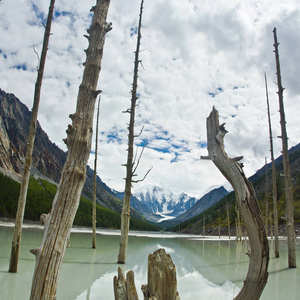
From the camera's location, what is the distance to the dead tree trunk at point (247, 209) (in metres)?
2.78

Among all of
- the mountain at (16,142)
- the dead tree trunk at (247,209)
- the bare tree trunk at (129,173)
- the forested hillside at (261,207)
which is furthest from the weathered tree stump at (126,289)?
the mountain at (16,142)

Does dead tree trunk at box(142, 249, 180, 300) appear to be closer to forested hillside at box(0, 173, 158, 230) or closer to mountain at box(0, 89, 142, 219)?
forested hillside at box(0, 173, 158, 230)

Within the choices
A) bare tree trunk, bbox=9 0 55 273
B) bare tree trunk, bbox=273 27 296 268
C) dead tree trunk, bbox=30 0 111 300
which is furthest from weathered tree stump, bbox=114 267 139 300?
bare tree trunk, bbox=273 27 296 268

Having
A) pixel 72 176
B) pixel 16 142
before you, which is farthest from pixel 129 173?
pixel 16 142

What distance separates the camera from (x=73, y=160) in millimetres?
3848

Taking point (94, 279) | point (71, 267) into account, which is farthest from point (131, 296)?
point (71, 267)

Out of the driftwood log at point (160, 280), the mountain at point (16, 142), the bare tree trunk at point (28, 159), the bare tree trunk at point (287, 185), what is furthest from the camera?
the mountain at point (16, 142)

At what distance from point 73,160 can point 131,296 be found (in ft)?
6.53

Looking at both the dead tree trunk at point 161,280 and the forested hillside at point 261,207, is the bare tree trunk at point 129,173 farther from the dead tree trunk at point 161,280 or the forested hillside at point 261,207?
the forested hillside at point 261,207

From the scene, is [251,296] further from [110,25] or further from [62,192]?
[110,25]

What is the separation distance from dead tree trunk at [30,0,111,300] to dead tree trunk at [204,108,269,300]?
184 cm

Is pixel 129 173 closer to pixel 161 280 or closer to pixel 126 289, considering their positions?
pixel 126 289

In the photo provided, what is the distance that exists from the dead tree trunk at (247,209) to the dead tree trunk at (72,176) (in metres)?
1.84

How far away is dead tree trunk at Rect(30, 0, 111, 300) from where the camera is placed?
11.0 feet
